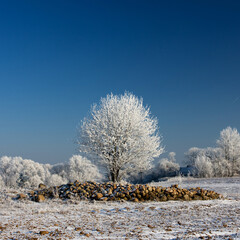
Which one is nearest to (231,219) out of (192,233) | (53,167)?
(192,233)

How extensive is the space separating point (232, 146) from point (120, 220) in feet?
148

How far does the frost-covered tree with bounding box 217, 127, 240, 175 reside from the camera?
48.6 metres

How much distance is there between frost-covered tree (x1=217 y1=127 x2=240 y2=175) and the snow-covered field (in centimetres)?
4057

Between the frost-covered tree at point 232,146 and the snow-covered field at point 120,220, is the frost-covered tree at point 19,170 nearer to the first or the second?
the frost-covered tree at point 232,146

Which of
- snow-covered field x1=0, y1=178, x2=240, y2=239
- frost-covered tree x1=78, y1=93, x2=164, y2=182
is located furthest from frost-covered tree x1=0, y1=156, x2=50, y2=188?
snow-covered field x1=0, y1=178, x2=240, y2=239

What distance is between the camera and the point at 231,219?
25.7 ft

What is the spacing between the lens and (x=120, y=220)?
26.0 feet

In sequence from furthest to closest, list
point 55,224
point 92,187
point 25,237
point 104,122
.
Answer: point 104,122 < point 92,187 < point 55,224 < point 25,237

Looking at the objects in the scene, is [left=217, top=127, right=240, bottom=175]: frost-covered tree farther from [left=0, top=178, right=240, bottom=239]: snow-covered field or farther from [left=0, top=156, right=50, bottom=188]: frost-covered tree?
[left=0, top=178, right=240, bottom=239]: snow-covered field

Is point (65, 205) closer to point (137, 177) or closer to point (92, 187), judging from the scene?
point (92, 187)

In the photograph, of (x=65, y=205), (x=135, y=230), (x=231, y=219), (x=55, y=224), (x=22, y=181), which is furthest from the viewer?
(x=22, y=181)

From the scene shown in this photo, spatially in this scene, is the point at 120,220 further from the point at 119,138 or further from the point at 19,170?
the point at 19,170

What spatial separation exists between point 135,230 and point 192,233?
4.35 ft

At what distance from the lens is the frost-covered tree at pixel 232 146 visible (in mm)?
48594
